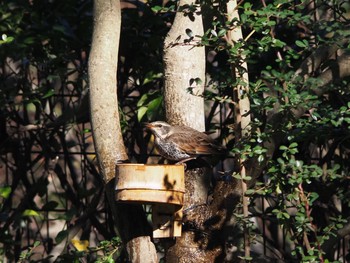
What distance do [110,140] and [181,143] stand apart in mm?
406

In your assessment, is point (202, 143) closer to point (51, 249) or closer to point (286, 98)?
point (286, 98)

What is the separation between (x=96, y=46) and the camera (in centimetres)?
486

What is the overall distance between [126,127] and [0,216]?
3.36ft

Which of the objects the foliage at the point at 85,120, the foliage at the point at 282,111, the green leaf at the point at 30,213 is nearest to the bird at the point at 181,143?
the foliage at the point at 282,111

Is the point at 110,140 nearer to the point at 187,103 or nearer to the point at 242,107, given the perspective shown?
the point at 187,103

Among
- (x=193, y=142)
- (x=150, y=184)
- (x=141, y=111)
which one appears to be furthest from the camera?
(x=141, y=111)

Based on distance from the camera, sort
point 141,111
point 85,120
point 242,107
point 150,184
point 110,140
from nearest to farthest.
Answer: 1. point 150,184
2. point 242,107
3. point 110,140
4. point 141,111
5. point 85,120

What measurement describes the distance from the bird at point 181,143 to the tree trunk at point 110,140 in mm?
305

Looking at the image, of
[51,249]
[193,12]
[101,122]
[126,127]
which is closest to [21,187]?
[51,249]

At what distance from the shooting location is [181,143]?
16.3ft

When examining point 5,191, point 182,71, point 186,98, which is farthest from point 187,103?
point 5,191

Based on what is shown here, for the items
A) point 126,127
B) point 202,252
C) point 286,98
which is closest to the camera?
point 286,98

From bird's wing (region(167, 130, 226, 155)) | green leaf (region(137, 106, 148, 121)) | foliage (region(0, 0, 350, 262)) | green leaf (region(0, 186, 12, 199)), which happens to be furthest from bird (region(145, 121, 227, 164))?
green leaf (region(0, 186, 12, 199))

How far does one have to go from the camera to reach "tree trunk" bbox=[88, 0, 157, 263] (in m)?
4.75
